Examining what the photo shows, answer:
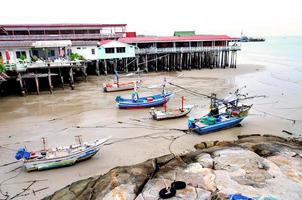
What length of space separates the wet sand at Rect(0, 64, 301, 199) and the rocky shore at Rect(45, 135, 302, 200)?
2415mm

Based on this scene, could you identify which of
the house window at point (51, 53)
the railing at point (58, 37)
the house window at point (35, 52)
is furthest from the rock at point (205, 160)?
the railing at point (58, 37)

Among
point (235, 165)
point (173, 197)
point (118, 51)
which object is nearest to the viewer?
point (173, 197)

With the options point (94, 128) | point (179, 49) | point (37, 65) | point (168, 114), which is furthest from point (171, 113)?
point (179, 49)

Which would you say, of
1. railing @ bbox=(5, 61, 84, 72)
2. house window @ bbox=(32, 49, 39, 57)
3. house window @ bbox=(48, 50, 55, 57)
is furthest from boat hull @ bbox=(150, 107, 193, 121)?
house window @ bbox=(32, 49, 39, 57)

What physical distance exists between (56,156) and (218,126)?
11.4 m

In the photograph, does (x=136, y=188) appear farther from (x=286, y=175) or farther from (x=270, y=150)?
(x=270, y=150)

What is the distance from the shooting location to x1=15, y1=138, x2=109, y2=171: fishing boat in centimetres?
1470

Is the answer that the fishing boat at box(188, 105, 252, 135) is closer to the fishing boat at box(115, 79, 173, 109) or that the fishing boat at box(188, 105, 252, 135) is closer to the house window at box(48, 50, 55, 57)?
the fishing boat at box(115, 79, 173, 109)

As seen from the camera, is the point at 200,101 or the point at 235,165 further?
the point at 200,101

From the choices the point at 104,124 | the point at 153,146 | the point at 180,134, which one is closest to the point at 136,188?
the point at 153,146

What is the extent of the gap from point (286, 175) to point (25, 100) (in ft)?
88.0

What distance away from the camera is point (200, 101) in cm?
2853

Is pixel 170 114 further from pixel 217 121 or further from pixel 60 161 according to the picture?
pixel 60 161

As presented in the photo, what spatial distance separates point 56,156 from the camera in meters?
15.2
